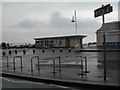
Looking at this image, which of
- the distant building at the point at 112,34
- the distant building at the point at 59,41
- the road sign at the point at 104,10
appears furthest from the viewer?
the distant building at the point at 59,41

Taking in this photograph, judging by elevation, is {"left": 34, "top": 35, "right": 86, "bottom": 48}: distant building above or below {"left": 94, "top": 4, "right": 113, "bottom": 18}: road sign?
below

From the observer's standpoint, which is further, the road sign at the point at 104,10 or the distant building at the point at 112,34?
the distant building at the point at 112,34

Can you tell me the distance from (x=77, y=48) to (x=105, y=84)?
86.7 feet

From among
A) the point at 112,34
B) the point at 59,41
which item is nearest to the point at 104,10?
the point at 112,34

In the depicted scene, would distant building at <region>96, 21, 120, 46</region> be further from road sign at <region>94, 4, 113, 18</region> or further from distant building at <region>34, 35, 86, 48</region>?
road sign at <region>94, 4, 113, 18</region>

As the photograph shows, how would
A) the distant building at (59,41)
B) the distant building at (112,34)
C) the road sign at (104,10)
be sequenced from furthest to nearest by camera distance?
the distant building at (59,41)
the distant building at (112,34)
the road sign at (104,10)

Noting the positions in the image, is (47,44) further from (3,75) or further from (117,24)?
Answer: (3,75)

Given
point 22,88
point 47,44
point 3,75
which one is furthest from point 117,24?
point 22,88

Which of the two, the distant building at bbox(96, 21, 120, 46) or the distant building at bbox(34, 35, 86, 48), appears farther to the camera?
the distant building at bbox(34, 35, 86, 48)

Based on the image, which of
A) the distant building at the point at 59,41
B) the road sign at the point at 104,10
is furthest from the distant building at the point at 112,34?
the road sign at the point at 104,10

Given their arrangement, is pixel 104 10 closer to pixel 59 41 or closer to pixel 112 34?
pixel 112 34

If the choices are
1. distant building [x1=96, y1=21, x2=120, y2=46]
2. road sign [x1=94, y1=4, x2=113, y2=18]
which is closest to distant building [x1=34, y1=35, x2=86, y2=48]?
distant building [x1=96, y1=21, x2=120, y2=46]

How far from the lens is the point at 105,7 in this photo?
8.68 metres

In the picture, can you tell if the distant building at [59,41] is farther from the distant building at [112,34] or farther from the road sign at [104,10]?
the road sign at [104,10]
